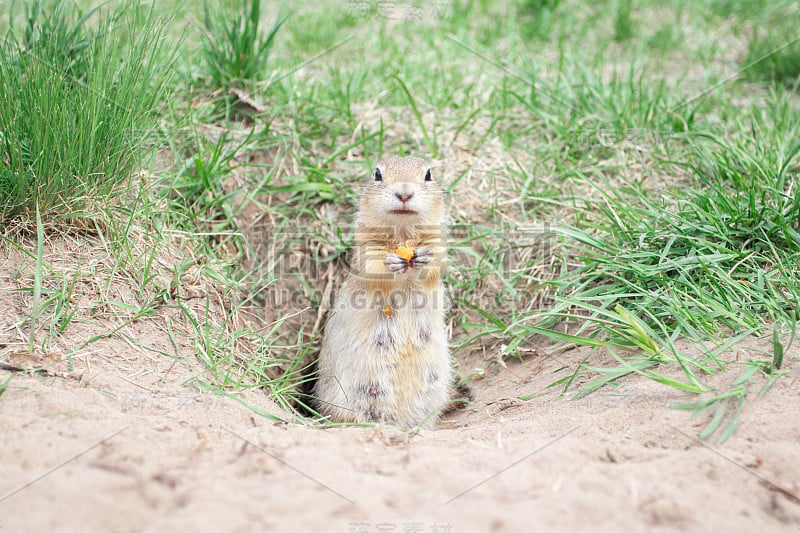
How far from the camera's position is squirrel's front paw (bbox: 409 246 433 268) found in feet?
13.1

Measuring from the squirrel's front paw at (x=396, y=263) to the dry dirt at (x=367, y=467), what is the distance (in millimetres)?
1118

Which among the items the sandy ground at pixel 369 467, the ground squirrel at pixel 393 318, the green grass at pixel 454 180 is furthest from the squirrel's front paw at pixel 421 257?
the sandy ground at pixel 369 467

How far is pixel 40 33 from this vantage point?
4082mm

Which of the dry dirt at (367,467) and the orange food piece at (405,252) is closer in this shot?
the dry dirt at (367,467)

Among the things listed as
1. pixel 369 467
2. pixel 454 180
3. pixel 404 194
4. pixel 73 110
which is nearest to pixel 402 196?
pixel 404 194

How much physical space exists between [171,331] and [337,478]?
1.83 meters

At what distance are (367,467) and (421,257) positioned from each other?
170 centimetres

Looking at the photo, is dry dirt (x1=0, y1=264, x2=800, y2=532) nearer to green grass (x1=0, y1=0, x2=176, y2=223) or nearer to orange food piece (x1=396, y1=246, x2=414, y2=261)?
green grass (x1=0, y1=0, x2=176, y2=223)

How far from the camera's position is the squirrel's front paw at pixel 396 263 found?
3961mm

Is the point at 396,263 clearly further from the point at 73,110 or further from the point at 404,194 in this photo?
the point at 73,110

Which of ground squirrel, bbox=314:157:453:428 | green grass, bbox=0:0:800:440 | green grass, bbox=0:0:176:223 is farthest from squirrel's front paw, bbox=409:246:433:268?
green grass, bbox=0:0:176:223

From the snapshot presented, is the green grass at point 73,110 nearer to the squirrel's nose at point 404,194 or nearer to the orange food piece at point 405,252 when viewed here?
the squirrel's nose at point 404,194

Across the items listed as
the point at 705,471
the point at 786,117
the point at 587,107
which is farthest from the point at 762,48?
the point at 705,471

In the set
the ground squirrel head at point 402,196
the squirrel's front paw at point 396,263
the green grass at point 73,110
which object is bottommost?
the squirrel's front paw at point 396,263
